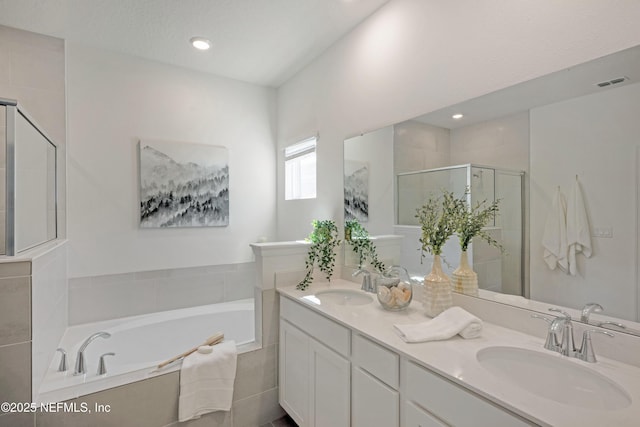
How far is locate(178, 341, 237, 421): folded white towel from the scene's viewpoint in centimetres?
180

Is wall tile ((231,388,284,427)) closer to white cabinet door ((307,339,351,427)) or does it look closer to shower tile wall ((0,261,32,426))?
white cabinet door ((307,339,351,427))

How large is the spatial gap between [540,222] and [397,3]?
1545 millimetres

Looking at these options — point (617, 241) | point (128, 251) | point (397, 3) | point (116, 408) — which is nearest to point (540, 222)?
point (617, 241)

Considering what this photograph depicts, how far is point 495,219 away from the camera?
1516mm

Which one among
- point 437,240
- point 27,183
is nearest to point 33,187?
point 27,183

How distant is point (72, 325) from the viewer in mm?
2531

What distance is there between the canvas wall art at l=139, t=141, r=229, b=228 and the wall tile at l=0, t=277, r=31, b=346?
1.33m

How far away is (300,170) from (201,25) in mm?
1430

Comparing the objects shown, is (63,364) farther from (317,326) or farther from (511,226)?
(511,226)

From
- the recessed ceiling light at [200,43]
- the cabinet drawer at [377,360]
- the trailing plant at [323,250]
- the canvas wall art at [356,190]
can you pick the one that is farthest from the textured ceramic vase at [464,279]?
the recessed ceiling light at [200,43]

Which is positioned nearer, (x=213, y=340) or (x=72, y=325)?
(x=213, y=340)

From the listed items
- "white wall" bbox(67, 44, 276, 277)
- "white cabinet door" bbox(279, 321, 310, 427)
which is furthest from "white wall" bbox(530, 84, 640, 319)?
"white wall" bbox(67, 44, 276, 277)

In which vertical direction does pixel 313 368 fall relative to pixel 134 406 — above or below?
above

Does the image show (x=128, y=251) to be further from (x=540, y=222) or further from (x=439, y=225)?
(x=540, y=222)
